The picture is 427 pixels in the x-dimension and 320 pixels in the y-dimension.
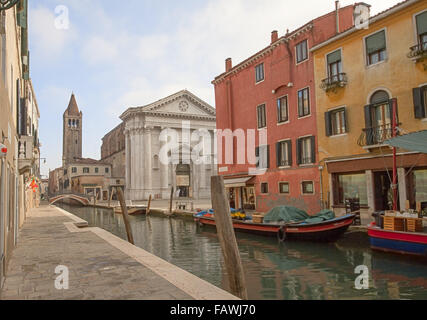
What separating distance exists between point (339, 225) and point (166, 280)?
28.4 ft

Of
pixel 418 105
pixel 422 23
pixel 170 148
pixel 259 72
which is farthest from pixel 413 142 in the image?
pixel 170 148

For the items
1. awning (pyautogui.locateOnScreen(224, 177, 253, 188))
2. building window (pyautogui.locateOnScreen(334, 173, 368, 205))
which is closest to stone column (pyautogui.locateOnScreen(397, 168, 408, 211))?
building window (pyautogui.locateOnScreen(334, 173, 368, 205))

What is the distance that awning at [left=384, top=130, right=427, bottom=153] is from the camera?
9.51 meters

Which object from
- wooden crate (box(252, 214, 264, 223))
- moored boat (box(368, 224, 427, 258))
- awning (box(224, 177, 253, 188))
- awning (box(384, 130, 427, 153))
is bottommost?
moored boat (box(368, 224, 427, 258))

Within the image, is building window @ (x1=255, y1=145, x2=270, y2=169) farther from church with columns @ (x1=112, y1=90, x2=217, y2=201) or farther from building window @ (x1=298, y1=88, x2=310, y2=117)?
church with columns @ (x1=112, y1=90, x2=217, y2=201)

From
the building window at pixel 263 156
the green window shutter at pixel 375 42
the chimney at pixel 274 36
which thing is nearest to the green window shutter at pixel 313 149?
the building window at pixel 263 156

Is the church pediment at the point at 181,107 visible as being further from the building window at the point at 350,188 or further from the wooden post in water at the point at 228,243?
the wooden post in water at the point at 228,243

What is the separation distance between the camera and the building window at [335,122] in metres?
16.3

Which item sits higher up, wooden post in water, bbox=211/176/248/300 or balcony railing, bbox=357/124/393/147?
balcony railing, bbox=357/124/393/147

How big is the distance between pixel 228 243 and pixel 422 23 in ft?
40.3

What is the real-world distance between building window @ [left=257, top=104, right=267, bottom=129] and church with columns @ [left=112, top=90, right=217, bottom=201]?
31142mm

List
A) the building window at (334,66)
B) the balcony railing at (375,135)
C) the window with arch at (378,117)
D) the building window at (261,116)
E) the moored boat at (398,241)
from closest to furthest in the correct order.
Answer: the moored boat at (398,241), the balcony railing at (375,135), the window with arch at (378,117), the building window at (334,66), the building window at (261,116)

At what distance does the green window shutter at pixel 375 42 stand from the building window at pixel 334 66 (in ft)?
5.09

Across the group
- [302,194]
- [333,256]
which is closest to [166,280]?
[333,256]
